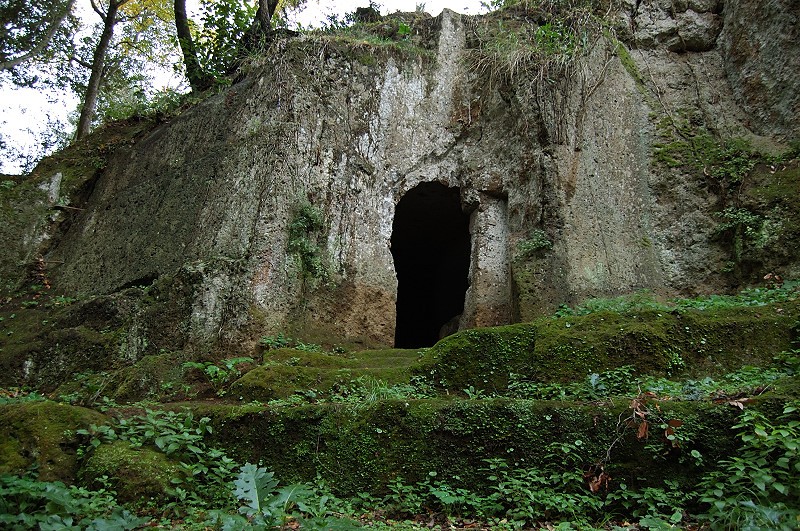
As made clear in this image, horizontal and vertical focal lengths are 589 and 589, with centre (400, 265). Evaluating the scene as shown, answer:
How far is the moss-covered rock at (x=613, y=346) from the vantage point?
5.32 metres

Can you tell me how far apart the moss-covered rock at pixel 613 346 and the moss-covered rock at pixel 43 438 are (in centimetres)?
302

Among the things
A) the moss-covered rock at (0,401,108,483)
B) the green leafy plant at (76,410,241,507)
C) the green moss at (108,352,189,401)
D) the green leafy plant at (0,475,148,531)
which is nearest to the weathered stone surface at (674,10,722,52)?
the green moss at (108,352,189,401)

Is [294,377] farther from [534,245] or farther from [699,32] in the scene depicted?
[699,32]

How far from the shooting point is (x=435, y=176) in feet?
30.1

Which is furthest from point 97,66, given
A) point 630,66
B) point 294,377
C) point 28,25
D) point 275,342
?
point 630,66

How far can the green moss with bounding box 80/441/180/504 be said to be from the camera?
410 centimetres

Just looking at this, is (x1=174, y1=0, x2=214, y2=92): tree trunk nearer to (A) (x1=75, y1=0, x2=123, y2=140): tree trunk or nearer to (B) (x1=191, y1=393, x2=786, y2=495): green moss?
(A) (x1=75, y1=0, x2=123, y2=140): tree trunk

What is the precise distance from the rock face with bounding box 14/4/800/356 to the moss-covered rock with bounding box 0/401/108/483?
2.49 m

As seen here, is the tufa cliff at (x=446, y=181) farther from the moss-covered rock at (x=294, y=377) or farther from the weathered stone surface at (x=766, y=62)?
the moss-covered rock at (x=294, y=377)

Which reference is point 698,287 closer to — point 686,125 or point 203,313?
point 686,125

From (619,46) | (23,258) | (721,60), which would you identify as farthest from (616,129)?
(23,258)

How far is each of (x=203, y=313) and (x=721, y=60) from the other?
8.51 metres

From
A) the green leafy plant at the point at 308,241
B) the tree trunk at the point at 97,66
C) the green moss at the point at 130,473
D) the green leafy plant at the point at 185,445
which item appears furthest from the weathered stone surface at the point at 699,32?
the tree trunk at the point at 97,66

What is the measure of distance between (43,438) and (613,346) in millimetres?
4782
